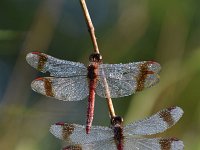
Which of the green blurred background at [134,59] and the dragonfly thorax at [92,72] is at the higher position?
the green blurred background at [134,59]

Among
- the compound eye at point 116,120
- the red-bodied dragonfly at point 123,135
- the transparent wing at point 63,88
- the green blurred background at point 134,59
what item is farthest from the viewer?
the green blurred background at point 134,59

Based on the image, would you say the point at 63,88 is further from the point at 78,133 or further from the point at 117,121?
the point at 117,121

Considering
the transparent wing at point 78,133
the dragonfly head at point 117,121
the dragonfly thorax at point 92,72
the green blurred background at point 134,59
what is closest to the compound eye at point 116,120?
the dragonfly head at point 117,121

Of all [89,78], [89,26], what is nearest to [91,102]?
[89,78]

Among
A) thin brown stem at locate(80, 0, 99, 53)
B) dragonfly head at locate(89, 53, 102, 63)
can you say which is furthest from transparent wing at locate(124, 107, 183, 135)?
thin brown stem at locate(80, 0, 99, 53)

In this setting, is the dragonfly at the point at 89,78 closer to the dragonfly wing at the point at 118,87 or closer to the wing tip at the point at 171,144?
the dragonfly wing at the point at 118,87

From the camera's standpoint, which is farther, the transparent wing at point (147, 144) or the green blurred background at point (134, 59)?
the green blurred background at point (134, 59)
